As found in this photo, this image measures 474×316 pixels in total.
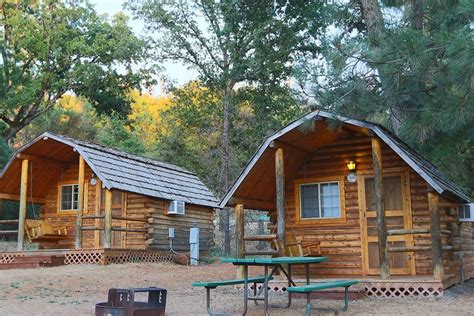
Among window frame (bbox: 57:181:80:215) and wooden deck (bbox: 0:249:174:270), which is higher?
window frame (bbox: 57:181:80:215)

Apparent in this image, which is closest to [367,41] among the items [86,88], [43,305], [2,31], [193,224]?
[43,305]

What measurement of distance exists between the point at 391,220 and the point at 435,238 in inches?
65.8

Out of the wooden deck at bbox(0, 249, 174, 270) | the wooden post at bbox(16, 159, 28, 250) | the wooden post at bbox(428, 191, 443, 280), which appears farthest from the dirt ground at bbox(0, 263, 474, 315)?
the wooden post at bbox(16, 159, 28, 250)

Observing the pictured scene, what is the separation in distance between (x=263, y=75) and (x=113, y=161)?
31.0 ft

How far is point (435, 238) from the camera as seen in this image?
33.1 feet

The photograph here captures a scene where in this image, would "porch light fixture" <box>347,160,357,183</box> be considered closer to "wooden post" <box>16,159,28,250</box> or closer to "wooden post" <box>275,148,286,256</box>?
"wooden post" <box>275,148,286,256</box>

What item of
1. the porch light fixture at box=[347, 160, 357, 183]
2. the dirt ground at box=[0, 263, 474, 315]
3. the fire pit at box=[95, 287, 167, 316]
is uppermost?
the porch light fixture at box=[347, 160, 357, 183]

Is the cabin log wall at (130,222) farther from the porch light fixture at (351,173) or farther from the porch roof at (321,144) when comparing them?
the porch light fixture at (351,173)

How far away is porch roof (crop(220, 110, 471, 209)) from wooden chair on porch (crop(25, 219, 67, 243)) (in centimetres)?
857

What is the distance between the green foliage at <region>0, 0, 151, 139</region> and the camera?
88.3 feet

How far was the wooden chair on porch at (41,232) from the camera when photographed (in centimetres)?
1783

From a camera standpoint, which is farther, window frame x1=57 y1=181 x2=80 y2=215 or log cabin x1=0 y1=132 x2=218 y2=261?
window frame x1=57 y1=181 x2=80 y2=215

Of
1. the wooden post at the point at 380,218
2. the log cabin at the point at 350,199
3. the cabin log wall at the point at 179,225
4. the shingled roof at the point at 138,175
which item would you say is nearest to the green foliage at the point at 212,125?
the shingled roof at the point at 138,175

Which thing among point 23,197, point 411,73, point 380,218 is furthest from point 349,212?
point 23,197
